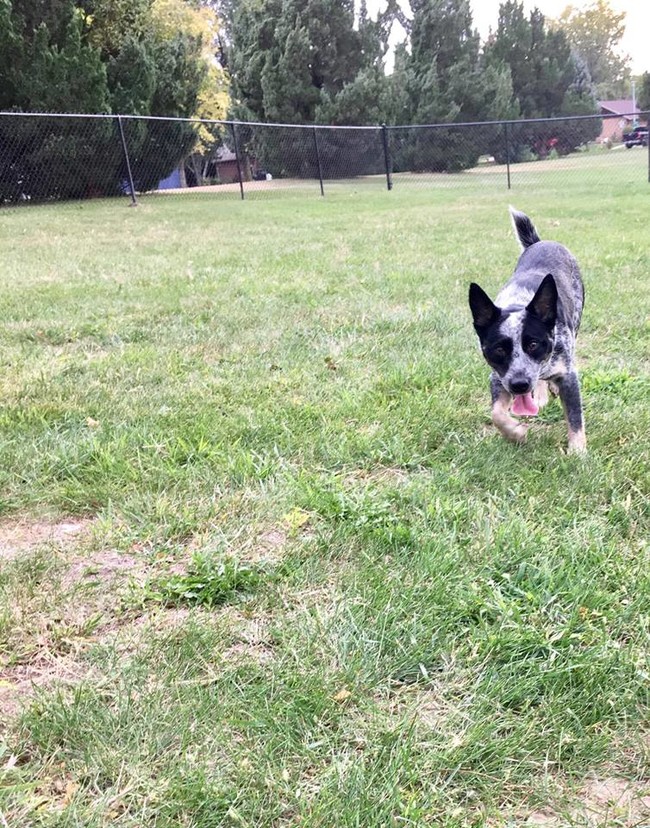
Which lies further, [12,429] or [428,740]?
[12,429]

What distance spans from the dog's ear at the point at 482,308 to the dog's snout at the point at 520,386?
0.29 meters

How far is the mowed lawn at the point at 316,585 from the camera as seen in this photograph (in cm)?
122

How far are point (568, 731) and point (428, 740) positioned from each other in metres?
0.29

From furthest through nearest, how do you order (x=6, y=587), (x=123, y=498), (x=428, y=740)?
(x=123, y=498) < (x=6, y=587) < (x=428, y=740)

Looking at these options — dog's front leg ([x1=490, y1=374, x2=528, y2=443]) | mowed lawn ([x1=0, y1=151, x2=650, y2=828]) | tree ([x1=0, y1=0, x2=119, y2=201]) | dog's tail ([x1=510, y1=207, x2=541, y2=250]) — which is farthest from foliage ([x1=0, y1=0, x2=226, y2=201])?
dog's front leg ([x1=490, y1=374, x2=528, y2=443])

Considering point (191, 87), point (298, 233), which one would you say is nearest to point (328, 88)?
point (191, 87)

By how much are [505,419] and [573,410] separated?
0.89ft

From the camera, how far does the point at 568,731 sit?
1.31m

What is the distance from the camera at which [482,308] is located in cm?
250

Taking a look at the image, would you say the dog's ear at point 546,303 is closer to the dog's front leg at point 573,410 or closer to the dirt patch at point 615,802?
the dog's front leg at point 573,410

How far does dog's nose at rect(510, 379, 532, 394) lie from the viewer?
2.39 meters

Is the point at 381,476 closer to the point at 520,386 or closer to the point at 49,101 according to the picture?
the point at 520,386

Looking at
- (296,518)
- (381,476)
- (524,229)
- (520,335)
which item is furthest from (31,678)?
(524,229)

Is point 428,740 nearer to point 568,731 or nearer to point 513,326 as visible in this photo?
point 568,731
